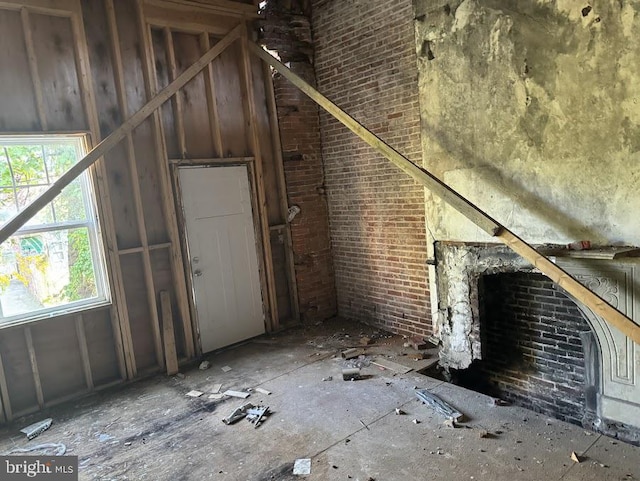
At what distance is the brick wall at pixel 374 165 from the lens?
4.89m

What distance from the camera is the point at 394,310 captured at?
18.1ft

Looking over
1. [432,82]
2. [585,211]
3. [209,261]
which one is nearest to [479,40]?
[432,82]

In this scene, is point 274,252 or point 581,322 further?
point 274,252

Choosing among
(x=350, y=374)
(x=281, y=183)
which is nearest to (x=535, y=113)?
(x=350, y=374)

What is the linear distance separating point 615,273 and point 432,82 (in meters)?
2.25

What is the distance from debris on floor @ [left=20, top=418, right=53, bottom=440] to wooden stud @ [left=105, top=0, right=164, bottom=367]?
3.87 ft

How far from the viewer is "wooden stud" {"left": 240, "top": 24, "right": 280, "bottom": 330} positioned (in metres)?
5.41

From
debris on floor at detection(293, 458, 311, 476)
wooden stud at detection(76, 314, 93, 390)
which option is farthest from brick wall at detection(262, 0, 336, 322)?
debris on floor at detection(293, 458, 311, 476)

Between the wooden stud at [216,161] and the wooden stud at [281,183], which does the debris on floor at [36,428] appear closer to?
the wooden stud at [216,161]

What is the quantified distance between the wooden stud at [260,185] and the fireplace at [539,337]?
6.99 feet

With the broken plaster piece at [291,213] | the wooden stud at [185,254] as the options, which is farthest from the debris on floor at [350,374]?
the broken plaster piece at [291,213]

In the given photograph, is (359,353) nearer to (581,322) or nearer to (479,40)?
(581,322)

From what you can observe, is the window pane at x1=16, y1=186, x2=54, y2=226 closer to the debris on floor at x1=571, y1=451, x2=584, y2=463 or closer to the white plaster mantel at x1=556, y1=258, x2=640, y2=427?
the white plaster mantel at x1=556, y1=258, x2=640, y2=427

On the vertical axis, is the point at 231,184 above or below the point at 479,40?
below
